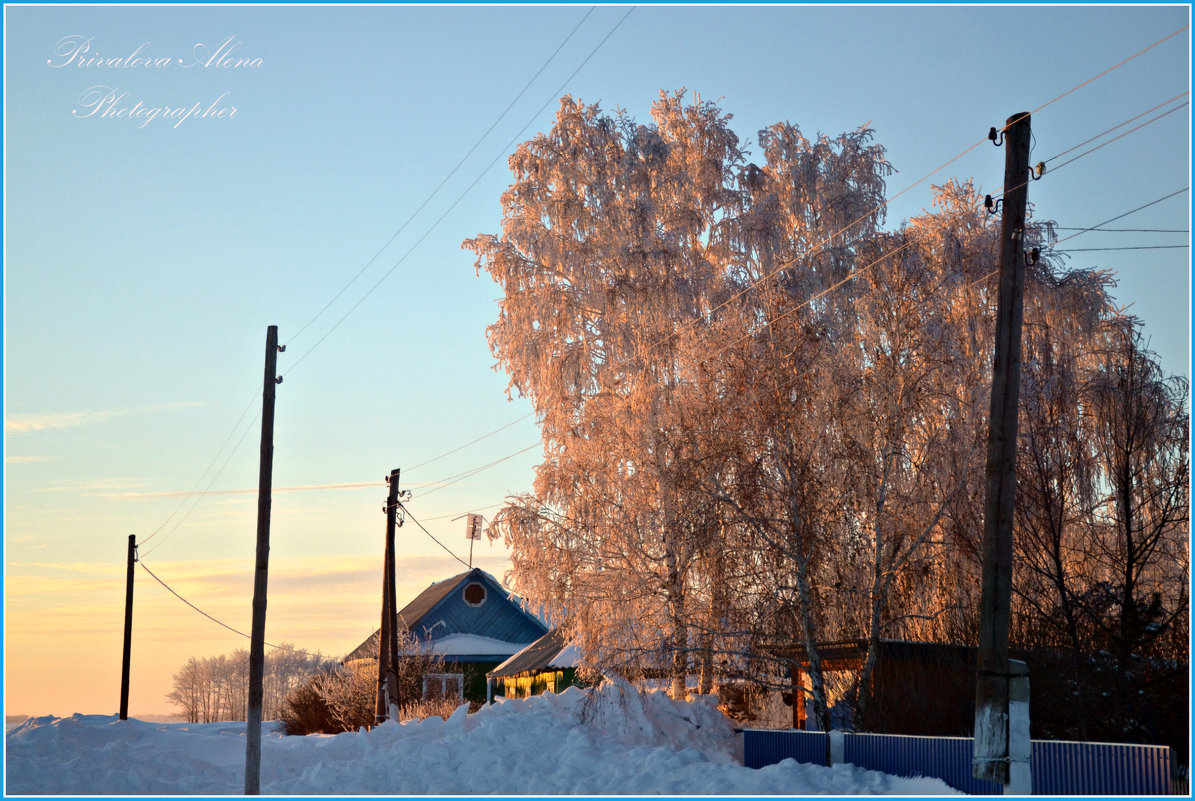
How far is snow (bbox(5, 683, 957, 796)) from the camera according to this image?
16.0 meters

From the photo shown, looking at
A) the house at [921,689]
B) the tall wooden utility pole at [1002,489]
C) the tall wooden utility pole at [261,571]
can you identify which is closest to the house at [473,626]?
the tall wooden utility pole at [261,571]

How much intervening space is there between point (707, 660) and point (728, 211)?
11.2 metres

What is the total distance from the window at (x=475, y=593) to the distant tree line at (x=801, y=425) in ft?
58.6

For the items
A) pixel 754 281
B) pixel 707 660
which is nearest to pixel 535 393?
pixel 754 281

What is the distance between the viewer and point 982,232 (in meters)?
23.8

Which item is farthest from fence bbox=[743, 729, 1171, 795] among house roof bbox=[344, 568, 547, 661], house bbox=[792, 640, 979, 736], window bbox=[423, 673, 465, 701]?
house roof bbox=[344, 568, 547, 661]

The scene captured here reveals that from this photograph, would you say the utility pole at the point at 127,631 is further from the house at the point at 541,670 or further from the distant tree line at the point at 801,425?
the distant tree line at the point at 801,425

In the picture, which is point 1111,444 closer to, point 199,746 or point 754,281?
point 754,281

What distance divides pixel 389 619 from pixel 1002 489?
61.7 ft

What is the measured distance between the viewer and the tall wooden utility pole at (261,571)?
1609 cm

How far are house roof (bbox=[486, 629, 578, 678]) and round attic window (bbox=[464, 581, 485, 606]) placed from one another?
6.07 m

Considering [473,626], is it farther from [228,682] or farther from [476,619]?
[228,682]

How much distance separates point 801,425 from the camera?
18.6 meters

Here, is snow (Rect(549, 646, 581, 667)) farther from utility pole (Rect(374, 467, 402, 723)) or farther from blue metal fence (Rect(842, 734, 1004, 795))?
blue metal fence (Rect(842, 734, 1004, 795))
